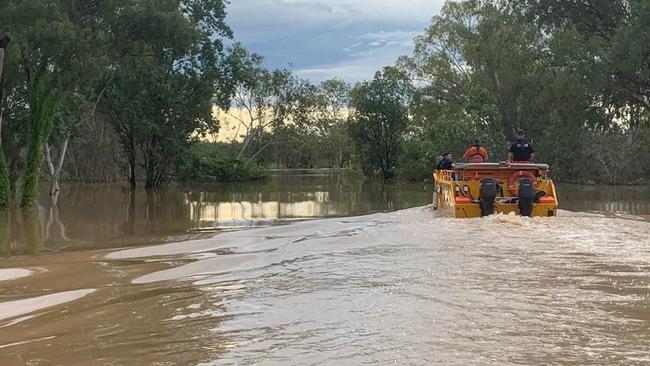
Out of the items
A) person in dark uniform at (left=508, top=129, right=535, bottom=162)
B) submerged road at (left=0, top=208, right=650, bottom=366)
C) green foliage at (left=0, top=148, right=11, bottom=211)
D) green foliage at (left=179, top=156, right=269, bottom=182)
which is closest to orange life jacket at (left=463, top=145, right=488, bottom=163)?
person in dark uniform at (left=508, top=129, right=535, bottom=162)

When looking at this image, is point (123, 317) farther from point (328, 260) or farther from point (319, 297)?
point (328, 260)

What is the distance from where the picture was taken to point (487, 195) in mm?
12461

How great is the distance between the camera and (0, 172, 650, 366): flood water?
4.48 meters

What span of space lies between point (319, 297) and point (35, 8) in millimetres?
15623

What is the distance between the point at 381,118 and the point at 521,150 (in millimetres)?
34103

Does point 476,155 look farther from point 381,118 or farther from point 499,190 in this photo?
point 381,118

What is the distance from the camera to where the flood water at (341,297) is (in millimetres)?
4480

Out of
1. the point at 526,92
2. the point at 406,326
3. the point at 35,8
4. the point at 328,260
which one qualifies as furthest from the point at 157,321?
the point at 526,92

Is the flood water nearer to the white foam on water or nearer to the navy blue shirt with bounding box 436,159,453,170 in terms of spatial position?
the white foam on water

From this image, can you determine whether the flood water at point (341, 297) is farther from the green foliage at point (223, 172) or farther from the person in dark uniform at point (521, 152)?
the green foliage at point (223, 172)

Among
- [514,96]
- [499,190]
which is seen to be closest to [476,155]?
[499,190]

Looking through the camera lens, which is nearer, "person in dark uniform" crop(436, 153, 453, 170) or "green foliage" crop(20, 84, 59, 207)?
"person in dark uniform" crop(436, 153, 453, 170)

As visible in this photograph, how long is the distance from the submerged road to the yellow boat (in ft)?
7.00

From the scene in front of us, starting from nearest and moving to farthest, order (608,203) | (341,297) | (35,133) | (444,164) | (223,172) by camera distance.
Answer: (341,297), (444,164), (35,133), (608,203), (223,172)
